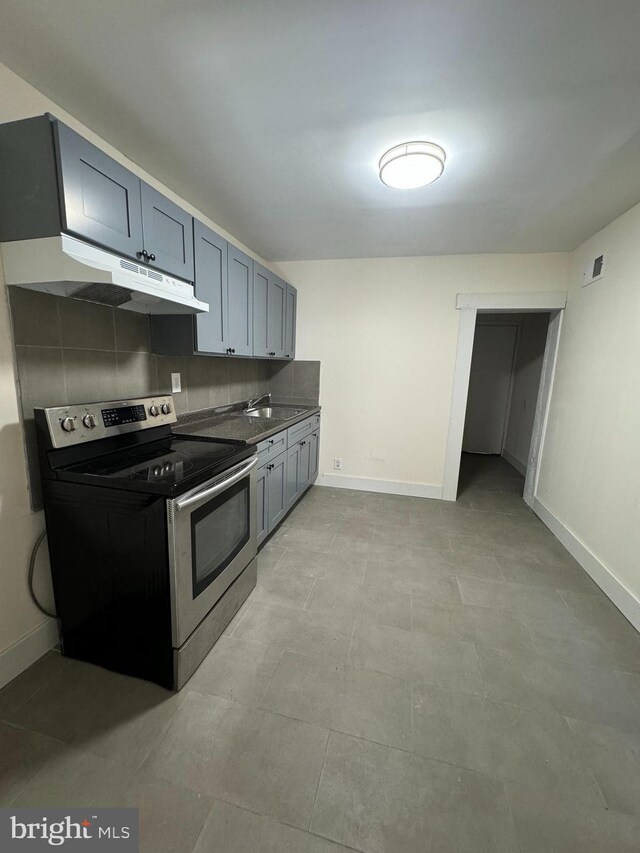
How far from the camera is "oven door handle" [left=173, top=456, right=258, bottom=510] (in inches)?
50.4

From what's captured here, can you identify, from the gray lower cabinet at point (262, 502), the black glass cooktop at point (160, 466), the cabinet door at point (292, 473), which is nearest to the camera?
the black glass cooktop at point (160, 466)

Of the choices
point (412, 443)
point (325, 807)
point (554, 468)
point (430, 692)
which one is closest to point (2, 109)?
point (325, 807)

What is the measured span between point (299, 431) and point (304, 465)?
1.43 feet

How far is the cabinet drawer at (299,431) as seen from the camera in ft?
9.27

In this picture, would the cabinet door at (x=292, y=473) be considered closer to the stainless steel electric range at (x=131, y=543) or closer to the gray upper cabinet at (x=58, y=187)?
the stainless steel electric range at (x=131, y=543)

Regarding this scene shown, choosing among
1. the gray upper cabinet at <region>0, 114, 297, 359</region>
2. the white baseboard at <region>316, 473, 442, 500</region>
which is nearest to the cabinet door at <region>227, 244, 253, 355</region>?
the gray upper cabinet at <region>0, 114, 297, 359</region>

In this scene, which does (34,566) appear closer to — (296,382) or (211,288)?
(211,288)

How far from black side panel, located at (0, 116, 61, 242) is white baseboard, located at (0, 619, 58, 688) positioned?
5.53 ft

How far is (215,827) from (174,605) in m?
0.64

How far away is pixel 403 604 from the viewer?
2.01 meters

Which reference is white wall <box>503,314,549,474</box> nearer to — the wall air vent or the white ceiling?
the wall air vent

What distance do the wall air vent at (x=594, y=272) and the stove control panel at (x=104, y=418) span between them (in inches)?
127

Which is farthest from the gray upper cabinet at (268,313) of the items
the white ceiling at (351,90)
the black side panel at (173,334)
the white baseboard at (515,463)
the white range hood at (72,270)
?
the white baseboard at (515,463)

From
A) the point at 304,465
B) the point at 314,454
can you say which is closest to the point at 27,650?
the point at 304,465
